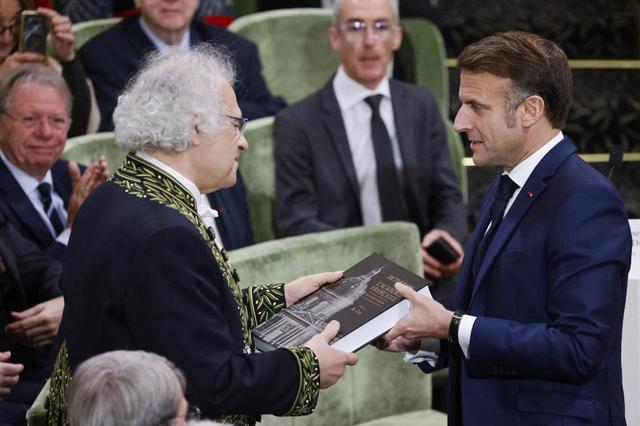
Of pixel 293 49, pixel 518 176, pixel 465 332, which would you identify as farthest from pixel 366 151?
pixel 465 332

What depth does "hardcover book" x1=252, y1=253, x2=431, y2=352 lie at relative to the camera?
218cm

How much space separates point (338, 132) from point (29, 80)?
1.06 m

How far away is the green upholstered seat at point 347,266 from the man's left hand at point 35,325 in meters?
0.57

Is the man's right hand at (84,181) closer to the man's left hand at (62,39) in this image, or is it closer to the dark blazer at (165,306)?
the man's left hand at (62,39)

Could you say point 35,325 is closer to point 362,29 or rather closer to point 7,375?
point 7,375

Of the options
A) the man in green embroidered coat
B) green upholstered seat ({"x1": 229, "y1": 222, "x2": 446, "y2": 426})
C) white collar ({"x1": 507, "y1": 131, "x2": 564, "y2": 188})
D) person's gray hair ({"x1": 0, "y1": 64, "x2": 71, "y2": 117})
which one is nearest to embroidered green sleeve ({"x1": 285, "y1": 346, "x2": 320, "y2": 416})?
the man in green embroidered coat

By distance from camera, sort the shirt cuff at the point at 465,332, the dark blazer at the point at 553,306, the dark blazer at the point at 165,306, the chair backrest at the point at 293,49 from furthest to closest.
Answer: the chair backrest at the point at 293,49, the shirt cuff at the point at 465,332, the dark blazer at the point at 553,306, the dark blazer at the point at 165,306

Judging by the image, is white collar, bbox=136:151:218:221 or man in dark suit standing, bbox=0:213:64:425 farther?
man in dark suit standing, bbox=0:213:64:425

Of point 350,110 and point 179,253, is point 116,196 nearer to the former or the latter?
point 179,253

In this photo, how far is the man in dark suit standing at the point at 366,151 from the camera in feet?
12.5

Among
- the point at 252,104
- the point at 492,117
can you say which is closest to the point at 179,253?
the point at 492,117

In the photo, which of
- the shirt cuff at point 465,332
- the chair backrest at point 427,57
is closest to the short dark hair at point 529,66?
the shirt cuff at point 465,332

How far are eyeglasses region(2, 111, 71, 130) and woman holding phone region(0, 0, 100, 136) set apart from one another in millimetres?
255

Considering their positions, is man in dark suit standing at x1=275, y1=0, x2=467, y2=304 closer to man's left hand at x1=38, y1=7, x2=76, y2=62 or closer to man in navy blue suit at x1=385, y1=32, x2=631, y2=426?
man's left hand at x1=38, y1=7, x2=76, y2=62
